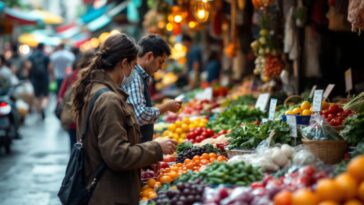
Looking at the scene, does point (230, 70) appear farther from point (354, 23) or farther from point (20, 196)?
point (354, 23)

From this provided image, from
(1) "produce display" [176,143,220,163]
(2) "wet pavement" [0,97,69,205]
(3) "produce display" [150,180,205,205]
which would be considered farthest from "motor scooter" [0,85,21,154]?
(3) "produce display" [150,180,205,205]

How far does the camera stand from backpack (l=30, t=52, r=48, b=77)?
22125mm

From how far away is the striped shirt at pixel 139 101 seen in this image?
6516 millimetres

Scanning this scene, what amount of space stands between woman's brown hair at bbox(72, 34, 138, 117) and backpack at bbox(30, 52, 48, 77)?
1736 centimetres

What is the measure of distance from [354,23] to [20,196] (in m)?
5.43

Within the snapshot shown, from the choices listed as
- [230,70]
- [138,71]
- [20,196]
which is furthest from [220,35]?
[138,71]

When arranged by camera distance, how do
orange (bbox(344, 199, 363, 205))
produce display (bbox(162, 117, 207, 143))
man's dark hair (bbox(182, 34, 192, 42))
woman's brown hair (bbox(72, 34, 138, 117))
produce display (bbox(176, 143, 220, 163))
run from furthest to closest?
man's dark hair (bbox(182, 34, 192, 42)), produce display (bbox(162, 117, 207, 143)), produce display (bbox(176, 143, 220, 163)), woman's brown hair (bbox(72, 34, 138, 117)), orange (bbox(344, 199, 363, 205))

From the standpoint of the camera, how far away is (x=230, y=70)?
59.0 feet

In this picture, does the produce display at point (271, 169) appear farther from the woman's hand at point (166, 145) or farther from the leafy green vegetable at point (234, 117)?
the leafy green vegetable at point (234, 117)

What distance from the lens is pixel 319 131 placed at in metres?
5.53

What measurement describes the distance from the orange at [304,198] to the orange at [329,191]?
0.13 ft

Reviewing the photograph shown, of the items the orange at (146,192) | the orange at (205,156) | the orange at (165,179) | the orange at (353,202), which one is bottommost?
the orange at (146,192)

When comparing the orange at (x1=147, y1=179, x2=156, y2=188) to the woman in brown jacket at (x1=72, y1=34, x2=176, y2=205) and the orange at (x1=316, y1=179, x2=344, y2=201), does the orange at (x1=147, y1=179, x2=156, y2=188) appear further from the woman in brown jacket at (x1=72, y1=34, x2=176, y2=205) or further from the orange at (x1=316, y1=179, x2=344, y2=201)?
the orange at (x1=316, y1=179, x2=344, y2=201)

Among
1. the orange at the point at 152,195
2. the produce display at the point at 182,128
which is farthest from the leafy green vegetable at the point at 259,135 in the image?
the produce display at the point at 182,128
